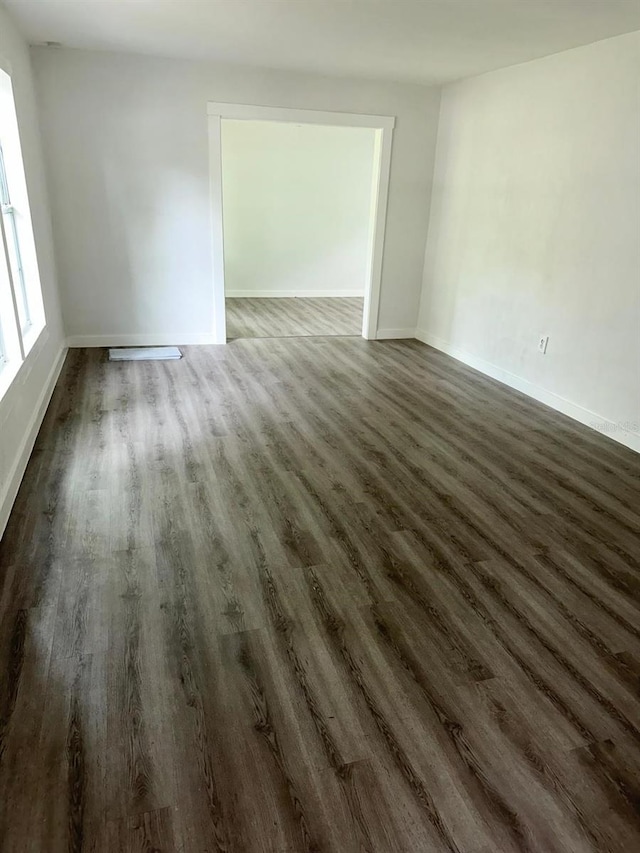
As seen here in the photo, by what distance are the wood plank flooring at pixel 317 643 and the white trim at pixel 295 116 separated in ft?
10.2

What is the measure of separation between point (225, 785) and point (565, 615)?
138cm

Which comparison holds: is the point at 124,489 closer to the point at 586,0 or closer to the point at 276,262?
the point at 586,0

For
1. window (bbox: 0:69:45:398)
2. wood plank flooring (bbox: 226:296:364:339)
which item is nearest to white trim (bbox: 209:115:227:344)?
wood plank flooring (bbox: 226:296:364:339)

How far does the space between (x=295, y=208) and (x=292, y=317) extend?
213 cm

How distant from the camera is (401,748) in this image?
1608 mm

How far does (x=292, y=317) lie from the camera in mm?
7227

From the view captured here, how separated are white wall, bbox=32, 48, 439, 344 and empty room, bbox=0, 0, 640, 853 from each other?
0.09ft

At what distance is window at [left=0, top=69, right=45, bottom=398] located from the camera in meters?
A: 3.12

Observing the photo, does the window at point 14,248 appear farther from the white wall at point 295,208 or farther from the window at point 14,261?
the white wall at point 295,208

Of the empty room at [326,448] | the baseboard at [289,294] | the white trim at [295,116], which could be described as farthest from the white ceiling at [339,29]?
the baseboard at [289,294]

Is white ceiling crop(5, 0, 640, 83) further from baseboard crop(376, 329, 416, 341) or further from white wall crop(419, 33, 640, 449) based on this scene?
baseboard crop(376, 329, 416, 341)

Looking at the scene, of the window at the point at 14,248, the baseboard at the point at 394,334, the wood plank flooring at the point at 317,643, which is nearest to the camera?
the wood plank flooring at the point at 317,643

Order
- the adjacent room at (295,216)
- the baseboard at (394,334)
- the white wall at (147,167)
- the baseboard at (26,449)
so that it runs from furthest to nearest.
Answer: the adjacent room at (295,216)
the baseboard at (394,334)
the white wall at (147,167)
the baseboard at (26,449)

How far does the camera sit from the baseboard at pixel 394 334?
628cm
